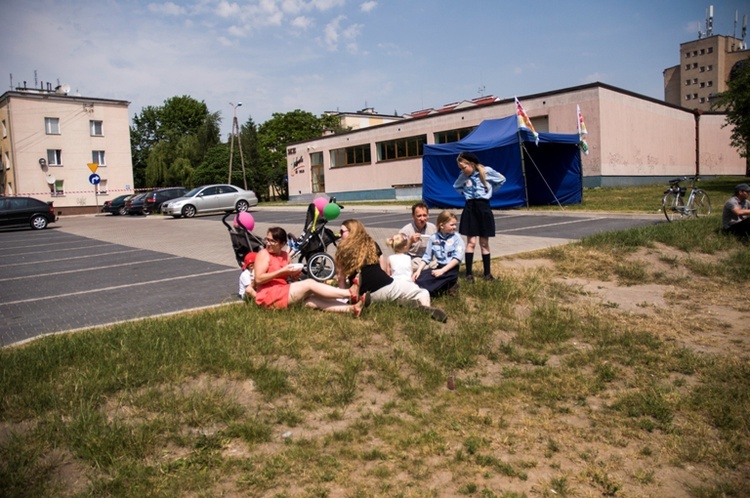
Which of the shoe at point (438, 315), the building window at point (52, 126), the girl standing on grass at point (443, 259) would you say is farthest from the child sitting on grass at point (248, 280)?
the building window at point (52, 126)

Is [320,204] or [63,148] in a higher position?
[63,148]

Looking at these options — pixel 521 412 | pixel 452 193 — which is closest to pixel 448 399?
pixel 521 412

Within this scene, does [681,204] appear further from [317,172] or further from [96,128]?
[96,128]

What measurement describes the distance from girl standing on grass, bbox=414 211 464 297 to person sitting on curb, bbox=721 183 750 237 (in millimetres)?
6300

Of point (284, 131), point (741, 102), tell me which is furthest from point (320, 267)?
point (284, 131)

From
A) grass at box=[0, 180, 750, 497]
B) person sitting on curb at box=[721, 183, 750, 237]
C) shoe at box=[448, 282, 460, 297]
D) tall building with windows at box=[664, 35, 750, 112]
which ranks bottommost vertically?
grass at box=[0, 180, 750, 497]

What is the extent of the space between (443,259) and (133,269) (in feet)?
21.4

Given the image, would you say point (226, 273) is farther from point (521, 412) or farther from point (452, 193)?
point (452, 193)

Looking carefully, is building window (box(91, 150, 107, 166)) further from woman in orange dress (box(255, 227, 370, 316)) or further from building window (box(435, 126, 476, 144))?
woman in orange dress (box(255, 227, 370, 316))

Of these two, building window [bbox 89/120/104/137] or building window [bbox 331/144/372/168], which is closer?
building window [bbox 331/144/372/168]

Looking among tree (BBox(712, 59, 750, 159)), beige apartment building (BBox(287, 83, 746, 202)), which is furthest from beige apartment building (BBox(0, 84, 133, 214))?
tree (BBox(712, 59, 750, 159))

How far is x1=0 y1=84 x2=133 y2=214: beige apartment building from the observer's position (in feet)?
145

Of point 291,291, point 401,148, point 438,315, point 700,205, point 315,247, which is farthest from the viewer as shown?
point 401,148

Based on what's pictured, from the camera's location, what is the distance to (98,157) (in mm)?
48188
